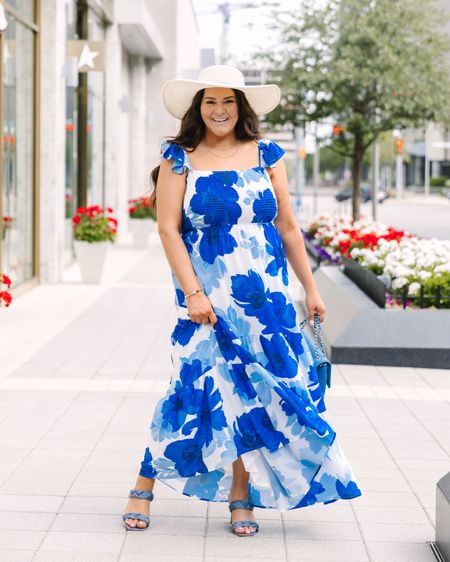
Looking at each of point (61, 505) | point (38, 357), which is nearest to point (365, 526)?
point (61, 505)

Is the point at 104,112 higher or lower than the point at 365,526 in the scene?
higher

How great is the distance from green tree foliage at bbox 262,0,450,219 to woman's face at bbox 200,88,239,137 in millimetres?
15367

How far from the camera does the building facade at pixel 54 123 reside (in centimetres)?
1320

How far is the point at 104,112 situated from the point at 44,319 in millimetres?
11911

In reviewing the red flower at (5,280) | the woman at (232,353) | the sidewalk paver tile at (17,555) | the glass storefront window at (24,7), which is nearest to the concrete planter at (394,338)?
the red flower at (5,280)

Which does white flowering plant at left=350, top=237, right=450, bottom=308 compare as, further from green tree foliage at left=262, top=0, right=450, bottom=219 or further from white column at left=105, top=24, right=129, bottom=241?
white column at left=105, top=24, right=129, bottom=241

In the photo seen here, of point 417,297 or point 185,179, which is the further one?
point 417,297

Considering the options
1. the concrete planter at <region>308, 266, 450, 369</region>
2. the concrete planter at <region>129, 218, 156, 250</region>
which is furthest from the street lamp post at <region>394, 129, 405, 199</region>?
the concrete planter at <region>308, 266, 450, 369</region>

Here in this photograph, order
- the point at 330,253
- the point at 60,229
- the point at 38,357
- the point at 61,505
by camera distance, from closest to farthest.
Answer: the point at 61,505
the point at 38,357
the point at 330,253
the point at 60,229

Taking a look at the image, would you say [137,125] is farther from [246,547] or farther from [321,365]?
[246,547]

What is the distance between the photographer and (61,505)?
4898 millimetres

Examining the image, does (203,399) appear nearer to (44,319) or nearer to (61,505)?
(61,505)

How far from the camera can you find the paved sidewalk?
441 centimetres

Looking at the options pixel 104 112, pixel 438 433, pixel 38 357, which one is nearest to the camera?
pixel 438 433
